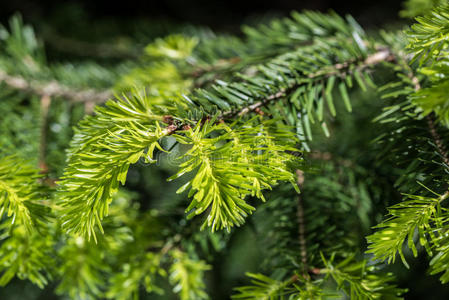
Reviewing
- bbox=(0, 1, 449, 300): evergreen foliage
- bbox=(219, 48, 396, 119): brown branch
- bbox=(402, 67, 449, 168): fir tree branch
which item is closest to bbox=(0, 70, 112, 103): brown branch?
bbox=(0, 1, 449, 300): evergreen foliage

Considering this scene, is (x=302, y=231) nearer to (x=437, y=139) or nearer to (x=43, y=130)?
(x=437, y=139)

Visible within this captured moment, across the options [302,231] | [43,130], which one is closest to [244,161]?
[302,231]

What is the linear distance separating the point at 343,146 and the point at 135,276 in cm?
40

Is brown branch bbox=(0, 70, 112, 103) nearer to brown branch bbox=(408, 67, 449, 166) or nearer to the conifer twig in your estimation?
the conifer twig

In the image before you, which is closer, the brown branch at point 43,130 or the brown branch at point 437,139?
the brown branch at point 437,139

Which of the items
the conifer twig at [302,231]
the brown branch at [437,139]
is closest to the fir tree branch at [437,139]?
the brown branch at [437,139]

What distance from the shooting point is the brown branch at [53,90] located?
2.01 ft

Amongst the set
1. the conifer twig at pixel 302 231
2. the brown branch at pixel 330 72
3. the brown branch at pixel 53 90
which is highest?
the brown branch at pixel 53 90

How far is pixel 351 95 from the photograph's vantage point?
689 mm

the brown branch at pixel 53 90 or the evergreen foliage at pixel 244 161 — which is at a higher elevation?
the brown branch at pixel 53 90

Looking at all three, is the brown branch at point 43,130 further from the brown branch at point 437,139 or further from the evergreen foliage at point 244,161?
the brown branch at point 437,139

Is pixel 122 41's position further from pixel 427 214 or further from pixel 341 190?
pixel 427 214

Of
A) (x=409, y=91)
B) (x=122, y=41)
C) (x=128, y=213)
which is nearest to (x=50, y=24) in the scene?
(x=122, y=41)

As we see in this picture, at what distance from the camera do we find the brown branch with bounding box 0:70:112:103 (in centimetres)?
61
